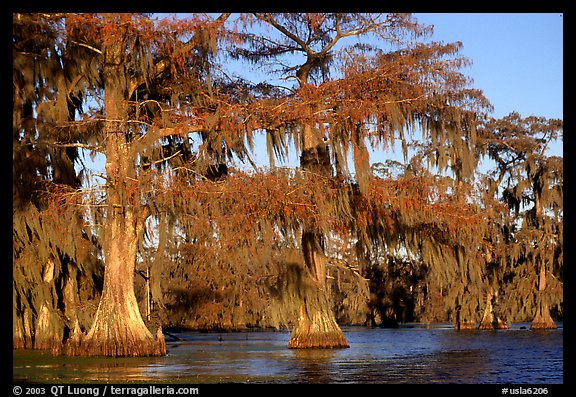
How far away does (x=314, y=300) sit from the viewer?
17000 mm

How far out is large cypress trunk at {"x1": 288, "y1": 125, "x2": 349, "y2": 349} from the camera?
667 inches

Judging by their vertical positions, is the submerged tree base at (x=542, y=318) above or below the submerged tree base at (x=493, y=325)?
above

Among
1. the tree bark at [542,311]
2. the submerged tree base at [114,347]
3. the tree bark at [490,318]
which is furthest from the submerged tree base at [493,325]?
the submerged tree base at [114,347]

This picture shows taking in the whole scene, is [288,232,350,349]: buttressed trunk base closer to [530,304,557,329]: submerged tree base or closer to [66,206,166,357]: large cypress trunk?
[66,206,166,357]: large cypress trunk

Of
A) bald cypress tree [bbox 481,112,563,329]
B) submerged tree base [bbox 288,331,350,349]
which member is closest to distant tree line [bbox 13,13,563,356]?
submerged tree base [bbox 288,331,350,349]

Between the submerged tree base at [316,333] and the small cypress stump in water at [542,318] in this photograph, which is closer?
the submerged tree base at [316,333]

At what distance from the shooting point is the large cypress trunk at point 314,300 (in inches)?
667

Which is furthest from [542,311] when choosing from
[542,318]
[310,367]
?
[310,367]

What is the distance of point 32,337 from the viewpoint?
733 inches

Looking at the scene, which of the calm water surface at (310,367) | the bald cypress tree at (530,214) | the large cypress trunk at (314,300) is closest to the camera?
the calm water surface at (310,367)

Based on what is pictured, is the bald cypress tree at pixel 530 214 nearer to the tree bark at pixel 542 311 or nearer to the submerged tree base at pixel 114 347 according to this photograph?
→ the tree bark at pixel 542 311

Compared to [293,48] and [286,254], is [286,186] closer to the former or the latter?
[286,254]
